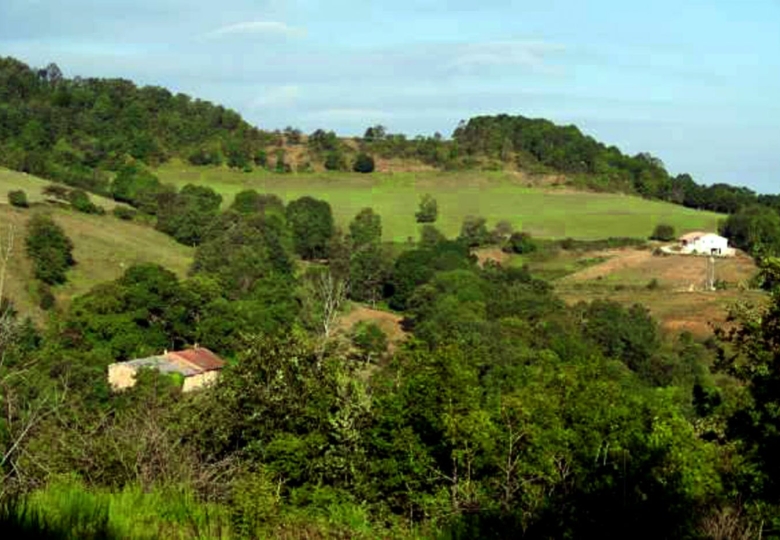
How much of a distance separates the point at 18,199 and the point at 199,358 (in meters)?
30.1

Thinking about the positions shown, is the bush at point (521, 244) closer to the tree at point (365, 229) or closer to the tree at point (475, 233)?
the tree at point (475, 233)

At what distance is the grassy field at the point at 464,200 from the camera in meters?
99.6

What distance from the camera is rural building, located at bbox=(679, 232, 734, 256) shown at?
9031cm

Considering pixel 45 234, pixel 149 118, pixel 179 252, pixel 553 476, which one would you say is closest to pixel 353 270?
pixel 179 252

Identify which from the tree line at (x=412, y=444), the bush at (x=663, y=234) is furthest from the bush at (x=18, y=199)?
the bush at (x=663, y=234)

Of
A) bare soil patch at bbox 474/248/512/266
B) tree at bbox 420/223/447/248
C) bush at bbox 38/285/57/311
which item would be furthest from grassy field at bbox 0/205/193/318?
bare soil patch at bbox 474/248/512/266

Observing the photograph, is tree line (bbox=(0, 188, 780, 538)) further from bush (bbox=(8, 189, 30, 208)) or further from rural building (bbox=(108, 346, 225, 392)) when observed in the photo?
bush (bbox=(8, 189, 30, 208))

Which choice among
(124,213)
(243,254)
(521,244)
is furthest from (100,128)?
(243,254)

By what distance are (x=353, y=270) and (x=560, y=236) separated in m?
26.3

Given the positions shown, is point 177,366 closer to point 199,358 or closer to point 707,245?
point 199,358

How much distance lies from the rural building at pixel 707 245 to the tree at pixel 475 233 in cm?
1684

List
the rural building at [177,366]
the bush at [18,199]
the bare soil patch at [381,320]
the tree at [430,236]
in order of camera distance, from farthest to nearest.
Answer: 1. the tree at [430,236]
2. the bush at [18,199]
3. the bare soil patch at [381,320]
4. the rural building at [177,366]

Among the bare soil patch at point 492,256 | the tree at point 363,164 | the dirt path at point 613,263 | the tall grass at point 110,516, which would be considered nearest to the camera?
the tall grass at point 110,516

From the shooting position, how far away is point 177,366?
1940 inches
